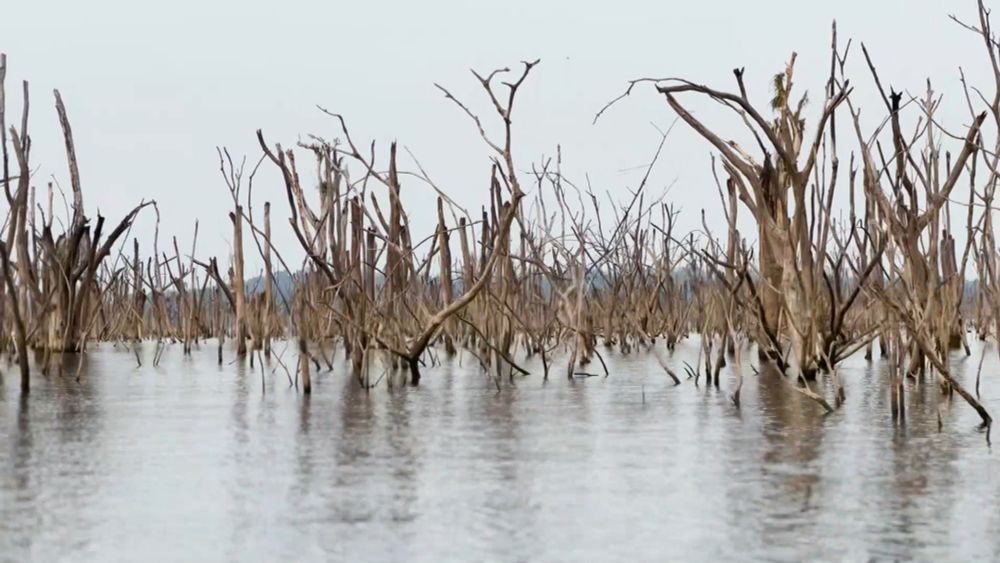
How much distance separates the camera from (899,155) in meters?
9.44

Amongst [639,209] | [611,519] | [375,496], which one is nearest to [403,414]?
[375,496]

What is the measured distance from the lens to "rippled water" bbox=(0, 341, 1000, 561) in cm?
509

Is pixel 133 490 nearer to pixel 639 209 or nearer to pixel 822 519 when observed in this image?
pixel 822 519

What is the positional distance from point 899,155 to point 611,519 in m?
4.59

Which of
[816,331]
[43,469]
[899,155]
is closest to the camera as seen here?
[43,469]

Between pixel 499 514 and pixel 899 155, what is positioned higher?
pixel 899 155

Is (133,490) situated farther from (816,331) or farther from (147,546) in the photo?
(816,331)

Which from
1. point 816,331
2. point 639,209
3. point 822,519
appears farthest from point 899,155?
point 639,209

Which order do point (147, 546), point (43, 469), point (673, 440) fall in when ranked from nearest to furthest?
point (147, 546)
point (43, 469)
point (673, 440)

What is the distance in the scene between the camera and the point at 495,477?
6.74 m

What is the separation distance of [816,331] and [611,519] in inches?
241

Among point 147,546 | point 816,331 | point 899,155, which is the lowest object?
point 147,546

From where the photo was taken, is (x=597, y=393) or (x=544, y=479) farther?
(x=597, y=393)

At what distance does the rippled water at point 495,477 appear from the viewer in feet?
16.7
